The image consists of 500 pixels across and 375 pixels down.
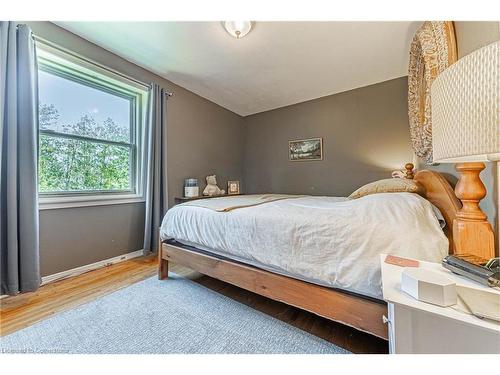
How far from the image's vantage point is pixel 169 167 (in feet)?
10.0

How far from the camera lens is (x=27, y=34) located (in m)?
1.77

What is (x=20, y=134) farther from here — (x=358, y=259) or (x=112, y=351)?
(x=358, y=259)

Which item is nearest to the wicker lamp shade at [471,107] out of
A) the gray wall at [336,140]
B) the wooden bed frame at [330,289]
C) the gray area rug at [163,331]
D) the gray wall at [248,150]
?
the wooden bed frame at [330,289]

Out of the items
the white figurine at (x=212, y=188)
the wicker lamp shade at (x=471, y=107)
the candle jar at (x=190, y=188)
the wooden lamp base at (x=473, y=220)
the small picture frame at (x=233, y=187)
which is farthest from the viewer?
the small picture frame at (x=233, y=187)

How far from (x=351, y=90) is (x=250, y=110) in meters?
1.73

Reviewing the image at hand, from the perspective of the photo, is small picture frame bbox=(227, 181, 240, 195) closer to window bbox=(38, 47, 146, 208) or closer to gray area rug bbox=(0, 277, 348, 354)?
window bbox=(38, 47, 146, 208)

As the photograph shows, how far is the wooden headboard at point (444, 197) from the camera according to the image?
1.09 m

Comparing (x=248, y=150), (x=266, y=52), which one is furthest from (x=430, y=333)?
(x=248, y=150)

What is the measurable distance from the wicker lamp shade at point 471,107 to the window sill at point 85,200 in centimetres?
278

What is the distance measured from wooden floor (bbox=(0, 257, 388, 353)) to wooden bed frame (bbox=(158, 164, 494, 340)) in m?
0.25

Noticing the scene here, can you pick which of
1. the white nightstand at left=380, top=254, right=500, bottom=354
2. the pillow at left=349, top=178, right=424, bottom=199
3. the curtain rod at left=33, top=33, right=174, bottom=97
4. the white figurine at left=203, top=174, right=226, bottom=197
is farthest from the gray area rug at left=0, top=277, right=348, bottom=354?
the curtain rod at left=33, top=33, right=174, bottom=97

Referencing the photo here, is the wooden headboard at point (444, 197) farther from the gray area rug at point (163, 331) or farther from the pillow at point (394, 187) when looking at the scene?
the gray area rug at point (163, 331)

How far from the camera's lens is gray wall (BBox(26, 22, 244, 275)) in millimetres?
2076

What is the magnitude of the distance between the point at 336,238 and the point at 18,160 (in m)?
2.44
